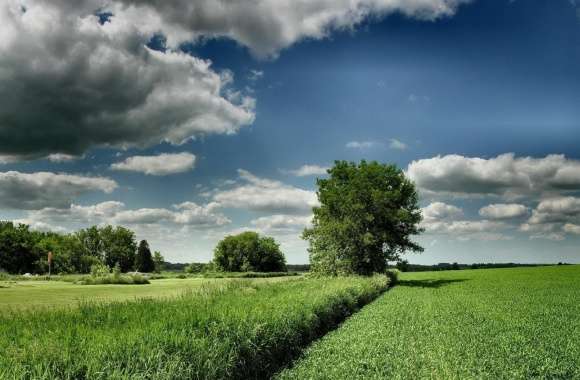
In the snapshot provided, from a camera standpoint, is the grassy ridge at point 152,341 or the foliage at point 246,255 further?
the foliage at point 246,255

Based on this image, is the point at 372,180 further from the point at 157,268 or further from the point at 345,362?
the point at 157,268

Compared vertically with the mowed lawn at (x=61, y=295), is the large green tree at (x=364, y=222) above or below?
above

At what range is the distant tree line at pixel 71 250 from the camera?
100 metres

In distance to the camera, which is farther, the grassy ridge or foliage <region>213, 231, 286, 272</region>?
foliage <region>213, 231, 286, 272</region>

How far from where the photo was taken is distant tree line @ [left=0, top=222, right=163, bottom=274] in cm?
10012

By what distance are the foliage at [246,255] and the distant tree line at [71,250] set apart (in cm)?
2183

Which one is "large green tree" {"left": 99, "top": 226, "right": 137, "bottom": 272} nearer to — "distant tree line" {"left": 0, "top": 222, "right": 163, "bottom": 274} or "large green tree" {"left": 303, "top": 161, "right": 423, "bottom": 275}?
"distant tree line" {"left": 0, "top": 222, "right": 163, "bottom": 274}

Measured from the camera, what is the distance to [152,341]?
266 inches

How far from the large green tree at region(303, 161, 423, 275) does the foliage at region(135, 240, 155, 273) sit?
87.5 metres

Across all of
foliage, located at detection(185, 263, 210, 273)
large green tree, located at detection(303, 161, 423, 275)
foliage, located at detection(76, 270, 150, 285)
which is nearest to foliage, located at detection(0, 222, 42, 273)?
foliage, located at detection(185, 263, 210, 273)

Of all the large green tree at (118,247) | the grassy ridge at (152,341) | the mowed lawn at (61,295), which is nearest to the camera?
the grassy ridge at (152,341)

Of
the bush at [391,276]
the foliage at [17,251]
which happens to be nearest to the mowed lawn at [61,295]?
the bush at [391,276]

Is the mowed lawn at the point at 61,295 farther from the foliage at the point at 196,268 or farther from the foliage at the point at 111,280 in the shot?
the foliage at the point at 196,268

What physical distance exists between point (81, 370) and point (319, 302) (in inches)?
445
